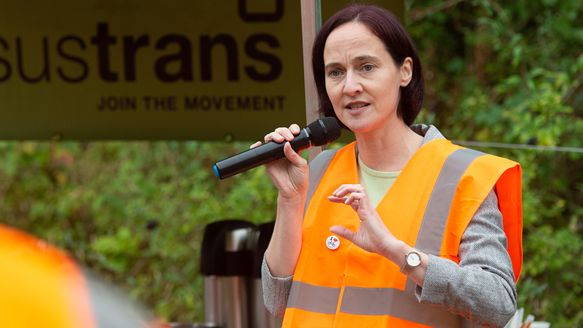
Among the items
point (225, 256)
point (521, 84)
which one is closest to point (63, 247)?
point (225, 256)

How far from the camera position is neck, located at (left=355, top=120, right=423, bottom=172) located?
1.79 meters

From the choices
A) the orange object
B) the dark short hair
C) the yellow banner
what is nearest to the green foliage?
the yellow banner

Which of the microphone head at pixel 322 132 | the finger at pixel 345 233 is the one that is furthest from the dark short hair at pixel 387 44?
the finger at pixel 345 233

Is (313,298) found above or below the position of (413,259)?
below

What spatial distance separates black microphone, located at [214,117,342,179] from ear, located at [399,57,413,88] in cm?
24

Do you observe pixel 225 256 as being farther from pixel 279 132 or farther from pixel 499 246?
pixel 499 246

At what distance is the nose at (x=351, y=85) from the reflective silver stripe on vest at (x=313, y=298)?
55 cm

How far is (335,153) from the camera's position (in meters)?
1.99

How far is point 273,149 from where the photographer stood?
64.2 inches

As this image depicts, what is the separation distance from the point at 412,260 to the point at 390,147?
1.41ft

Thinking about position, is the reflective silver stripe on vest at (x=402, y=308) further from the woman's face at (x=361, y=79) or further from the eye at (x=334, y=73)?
the eye at (x=334, y=73)

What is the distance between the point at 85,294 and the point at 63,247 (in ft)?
19.0

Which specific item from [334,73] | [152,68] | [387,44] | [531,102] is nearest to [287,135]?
[334,73]

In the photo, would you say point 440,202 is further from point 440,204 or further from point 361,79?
point 361,79
